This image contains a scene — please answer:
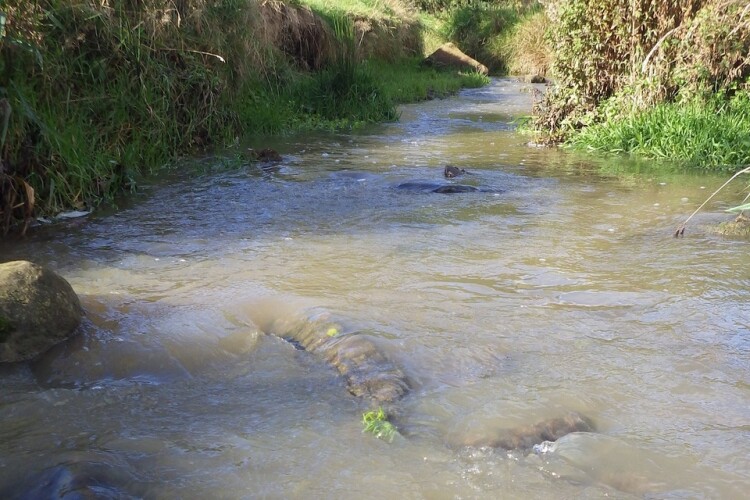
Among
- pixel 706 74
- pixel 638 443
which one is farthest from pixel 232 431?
pixel 706 74

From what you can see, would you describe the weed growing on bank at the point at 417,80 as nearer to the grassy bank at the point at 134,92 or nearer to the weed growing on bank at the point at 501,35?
the grassy bank at the point at 134,92

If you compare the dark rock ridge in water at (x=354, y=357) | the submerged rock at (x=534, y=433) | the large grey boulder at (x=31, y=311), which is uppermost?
the large grey boulder at (x=31, y=311)

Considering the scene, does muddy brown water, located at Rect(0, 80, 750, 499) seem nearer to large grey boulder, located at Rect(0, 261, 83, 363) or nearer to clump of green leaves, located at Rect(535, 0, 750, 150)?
large grey boulder, located at Rect(0, 261, 83, 363)

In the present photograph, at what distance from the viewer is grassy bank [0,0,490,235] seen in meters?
5.14

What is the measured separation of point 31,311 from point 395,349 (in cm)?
158

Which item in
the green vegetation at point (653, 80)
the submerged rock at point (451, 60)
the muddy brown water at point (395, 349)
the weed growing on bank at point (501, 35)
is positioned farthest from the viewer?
the weed growing on bank at point (501, 35)

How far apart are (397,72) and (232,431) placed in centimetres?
1504

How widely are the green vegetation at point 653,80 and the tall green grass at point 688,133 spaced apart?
0.01 meters

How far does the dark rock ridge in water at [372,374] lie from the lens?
8.59ft

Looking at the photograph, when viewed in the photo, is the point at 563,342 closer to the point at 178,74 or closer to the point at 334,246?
the point at 334,246

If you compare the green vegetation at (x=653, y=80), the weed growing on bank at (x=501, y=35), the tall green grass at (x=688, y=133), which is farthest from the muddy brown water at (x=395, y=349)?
the weed growing on bank at (x=501, y=35)

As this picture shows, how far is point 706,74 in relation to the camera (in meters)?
8.24

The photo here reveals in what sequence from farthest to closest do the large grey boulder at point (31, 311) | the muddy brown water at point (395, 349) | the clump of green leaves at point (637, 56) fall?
the clump of green leaves at point (637, 56) < the large grey boulder at point (31, 311) < the muddy brown water at point (395, 349)

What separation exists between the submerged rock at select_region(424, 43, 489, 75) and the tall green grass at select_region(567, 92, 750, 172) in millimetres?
11436
